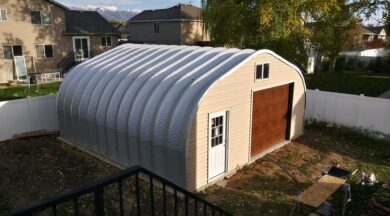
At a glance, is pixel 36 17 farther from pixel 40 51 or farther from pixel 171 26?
pixel 171 26

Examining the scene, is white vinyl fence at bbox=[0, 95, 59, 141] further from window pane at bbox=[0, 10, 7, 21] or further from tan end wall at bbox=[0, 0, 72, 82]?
window pane at bbox=[0, 10, 7, 21]

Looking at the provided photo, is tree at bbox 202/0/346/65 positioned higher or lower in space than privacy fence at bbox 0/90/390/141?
higher

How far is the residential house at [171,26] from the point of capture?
41.1m

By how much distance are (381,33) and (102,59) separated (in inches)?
2550

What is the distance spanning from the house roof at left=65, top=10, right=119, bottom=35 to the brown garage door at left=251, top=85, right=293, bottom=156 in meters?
23.3

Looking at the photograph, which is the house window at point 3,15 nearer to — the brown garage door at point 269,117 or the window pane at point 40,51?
the window pane at point 40,51

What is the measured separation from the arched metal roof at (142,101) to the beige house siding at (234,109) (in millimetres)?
317

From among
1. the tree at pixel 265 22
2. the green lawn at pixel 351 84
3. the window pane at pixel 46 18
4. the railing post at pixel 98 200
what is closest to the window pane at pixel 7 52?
the window pane at pixel 46 18

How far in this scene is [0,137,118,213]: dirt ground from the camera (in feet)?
32.1

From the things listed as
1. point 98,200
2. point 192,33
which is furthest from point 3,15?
point 98,200

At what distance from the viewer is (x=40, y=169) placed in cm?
1133

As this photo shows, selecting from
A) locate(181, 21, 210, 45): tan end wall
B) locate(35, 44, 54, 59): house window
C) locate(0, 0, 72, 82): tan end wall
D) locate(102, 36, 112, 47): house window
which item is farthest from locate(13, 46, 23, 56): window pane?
locate(181, 21, 210, 45): tan end wall

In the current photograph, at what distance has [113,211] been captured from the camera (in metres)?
8.80

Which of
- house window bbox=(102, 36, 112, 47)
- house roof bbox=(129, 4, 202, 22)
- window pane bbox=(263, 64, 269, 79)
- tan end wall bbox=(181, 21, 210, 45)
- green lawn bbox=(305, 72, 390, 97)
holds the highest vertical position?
house roof bbox=(129, 4, 202, 22)
